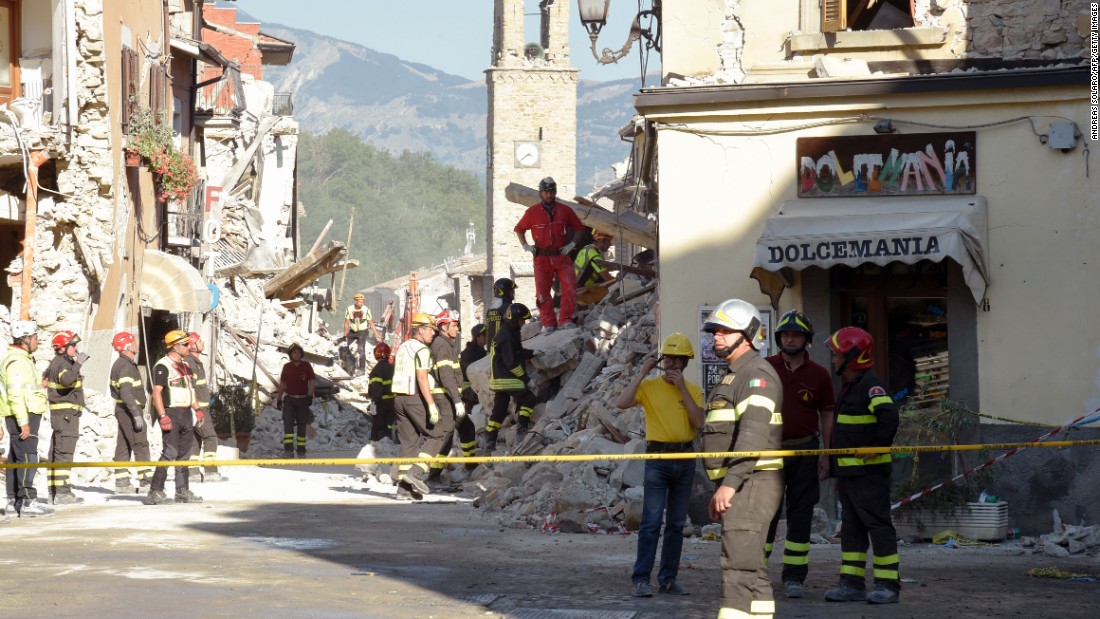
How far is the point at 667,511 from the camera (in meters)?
9.62

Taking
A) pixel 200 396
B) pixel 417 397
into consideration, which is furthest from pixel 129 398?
pixel 417 397

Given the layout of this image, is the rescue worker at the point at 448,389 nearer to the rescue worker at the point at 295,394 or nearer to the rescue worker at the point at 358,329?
the rescue worker at the point at 295,394

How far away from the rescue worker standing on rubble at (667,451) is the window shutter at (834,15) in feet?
16.0

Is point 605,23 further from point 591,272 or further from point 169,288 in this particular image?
point 169,288

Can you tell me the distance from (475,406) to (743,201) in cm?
798

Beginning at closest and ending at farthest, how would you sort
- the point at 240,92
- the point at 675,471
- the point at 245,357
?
the point at 675,471 → the point at 245,357 → the point at 240,92

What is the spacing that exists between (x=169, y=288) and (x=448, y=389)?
374 inches

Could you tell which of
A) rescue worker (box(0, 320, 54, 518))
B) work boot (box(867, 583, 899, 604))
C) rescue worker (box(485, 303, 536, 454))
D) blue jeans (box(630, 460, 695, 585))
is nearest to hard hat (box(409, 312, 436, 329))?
rescue worker (box(485, 303, 536, 454))

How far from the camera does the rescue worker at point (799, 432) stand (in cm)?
946

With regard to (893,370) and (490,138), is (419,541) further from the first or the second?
(490,138)

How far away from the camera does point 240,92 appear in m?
A: 39.5

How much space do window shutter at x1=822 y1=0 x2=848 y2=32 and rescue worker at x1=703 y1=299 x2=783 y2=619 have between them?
247 inches

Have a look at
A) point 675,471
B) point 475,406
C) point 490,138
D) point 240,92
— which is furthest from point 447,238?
point 675,471

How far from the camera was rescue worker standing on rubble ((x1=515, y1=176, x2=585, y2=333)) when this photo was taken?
765 inches
